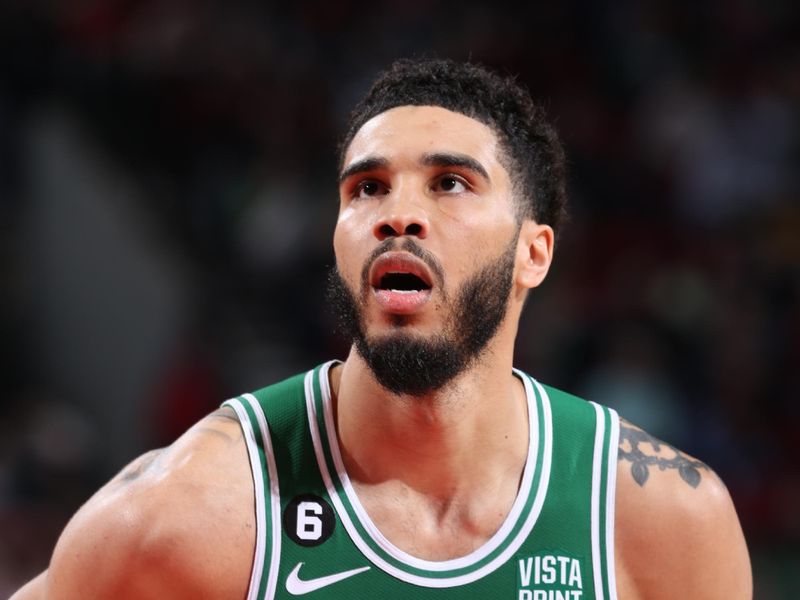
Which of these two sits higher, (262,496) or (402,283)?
(402,283)

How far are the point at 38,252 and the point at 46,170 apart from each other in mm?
599

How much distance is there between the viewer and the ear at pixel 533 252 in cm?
346

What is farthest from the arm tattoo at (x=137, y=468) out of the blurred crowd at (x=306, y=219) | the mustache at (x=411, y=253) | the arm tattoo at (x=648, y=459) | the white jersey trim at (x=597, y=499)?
the blurred crowd at (x=306, y=219)

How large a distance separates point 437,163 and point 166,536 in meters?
1.18

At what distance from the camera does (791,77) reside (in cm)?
891

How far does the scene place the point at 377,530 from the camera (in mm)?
3209

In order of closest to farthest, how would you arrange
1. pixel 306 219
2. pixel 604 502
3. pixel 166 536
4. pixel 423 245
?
pixel 166 536, pixel 423 245, pixel 604 502, pixel 306 219

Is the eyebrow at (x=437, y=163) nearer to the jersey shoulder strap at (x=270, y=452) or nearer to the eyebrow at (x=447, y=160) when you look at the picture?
the eyebrow at (x=447, y=160)

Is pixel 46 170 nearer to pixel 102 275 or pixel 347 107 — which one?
pixel 102 275

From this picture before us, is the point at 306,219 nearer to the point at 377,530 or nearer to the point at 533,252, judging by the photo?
the point at 533,252

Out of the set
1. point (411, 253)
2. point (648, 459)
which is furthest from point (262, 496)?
point (648, 459)

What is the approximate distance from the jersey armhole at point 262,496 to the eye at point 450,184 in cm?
78

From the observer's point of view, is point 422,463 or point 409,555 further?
point 422,463

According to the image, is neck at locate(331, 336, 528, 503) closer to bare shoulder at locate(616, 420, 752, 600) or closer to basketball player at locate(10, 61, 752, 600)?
basketball player at locate(10, 61, 752, 600)
